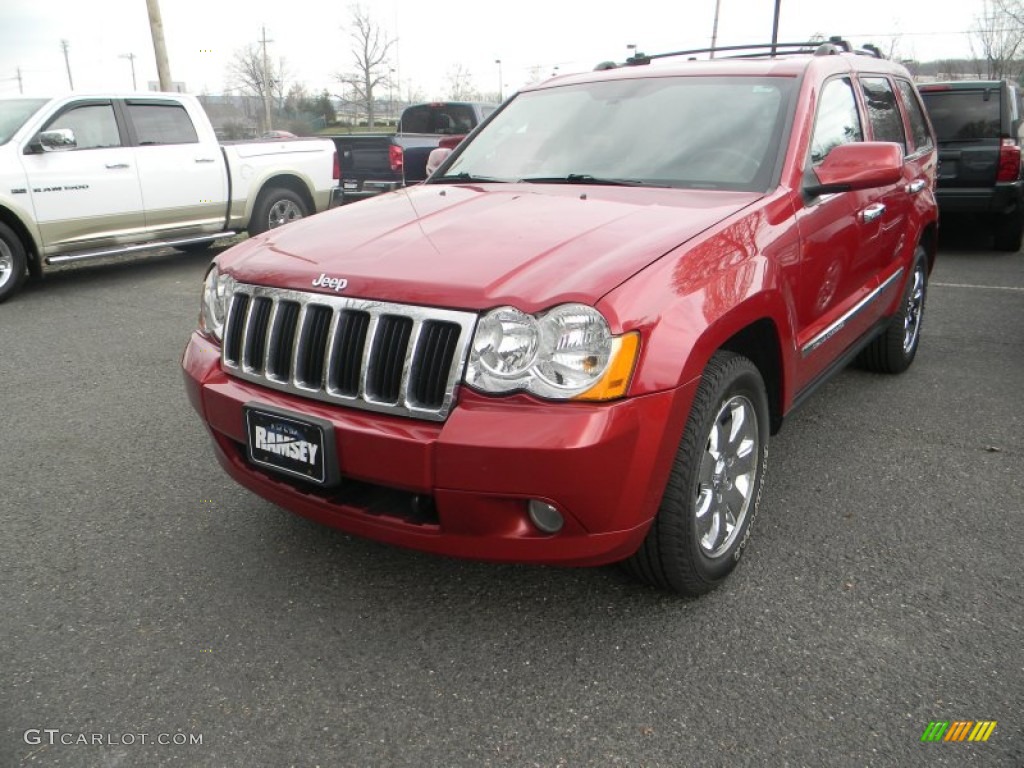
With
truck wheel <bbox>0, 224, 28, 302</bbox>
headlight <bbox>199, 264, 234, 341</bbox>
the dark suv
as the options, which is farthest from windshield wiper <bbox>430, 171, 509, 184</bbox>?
the dark suv

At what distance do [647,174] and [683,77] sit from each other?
64cm

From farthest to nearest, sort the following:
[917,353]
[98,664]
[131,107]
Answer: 1. [131,107]
2. [917,353]
3. [98,664]

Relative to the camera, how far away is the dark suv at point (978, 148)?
28.4 feet

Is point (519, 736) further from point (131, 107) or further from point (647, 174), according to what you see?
point (131, 107)

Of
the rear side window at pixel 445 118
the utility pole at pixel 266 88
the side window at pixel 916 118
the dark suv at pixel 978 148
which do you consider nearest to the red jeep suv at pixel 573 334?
the side window at pixel 916 118

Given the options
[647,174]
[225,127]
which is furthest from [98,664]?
[225,127]

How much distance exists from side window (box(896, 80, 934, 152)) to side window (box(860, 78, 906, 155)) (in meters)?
0.25

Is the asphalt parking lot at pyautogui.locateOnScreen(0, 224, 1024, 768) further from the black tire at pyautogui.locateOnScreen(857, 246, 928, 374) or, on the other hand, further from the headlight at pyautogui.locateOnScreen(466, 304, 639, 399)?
the black tire at pyautogui.locateOnScreen(857, 246, 928, 374)

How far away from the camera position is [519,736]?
2113 mm

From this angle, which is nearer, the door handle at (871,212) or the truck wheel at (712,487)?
the truck wheel at (712,487)

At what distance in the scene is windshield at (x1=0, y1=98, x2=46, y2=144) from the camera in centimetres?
737

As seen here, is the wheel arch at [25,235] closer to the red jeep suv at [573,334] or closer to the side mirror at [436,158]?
the side mirror at [436,158]

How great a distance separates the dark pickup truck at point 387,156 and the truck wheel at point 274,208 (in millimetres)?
1041

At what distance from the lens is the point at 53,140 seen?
23.9ft
